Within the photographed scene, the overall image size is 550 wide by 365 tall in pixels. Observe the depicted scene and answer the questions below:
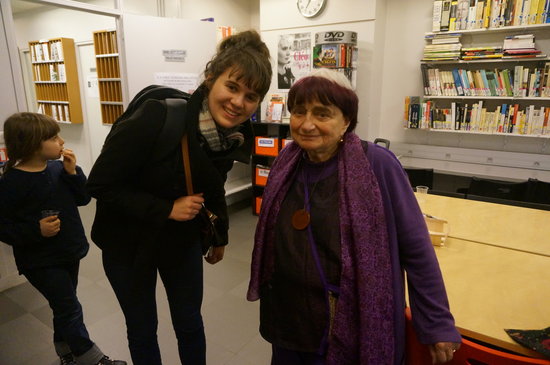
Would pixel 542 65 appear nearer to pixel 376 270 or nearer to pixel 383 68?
pixel 383 68

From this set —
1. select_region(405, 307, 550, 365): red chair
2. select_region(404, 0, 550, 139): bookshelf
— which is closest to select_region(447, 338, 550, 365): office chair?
select_region(405, 307, 550, 365): red chair

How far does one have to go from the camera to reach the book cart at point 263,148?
4160 millimetres

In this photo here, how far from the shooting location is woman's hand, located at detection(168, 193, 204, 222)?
1.19 m

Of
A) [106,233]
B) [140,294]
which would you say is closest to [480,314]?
[140,294]

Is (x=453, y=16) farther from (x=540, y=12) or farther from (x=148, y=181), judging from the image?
(x=148, y=181)

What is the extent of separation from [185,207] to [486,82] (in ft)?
11.2

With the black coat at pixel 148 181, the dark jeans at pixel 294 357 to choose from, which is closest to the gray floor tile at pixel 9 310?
the black coat at pixel 148 181

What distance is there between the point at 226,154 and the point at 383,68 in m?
3.41

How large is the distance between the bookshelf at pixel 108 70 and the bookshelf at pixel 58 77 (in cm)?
109

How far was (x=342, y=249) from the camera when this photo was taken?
3.37 feet

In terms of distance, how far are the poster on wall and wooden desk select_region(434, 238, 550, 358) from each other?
2.89 metres

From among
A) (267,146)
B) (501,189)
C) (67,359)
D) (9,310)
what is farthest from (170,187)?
(267,146)

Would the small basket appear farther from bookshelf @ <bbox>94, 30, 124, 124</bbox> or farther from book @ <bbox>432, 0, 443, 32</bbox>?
bookshelf @ <bbox>94, 30, 124, 124</bbox>

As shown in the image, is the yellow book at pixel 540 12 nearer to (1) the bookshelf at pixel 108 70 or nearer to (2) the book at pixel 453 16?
(2) the book at pixel 453 16
